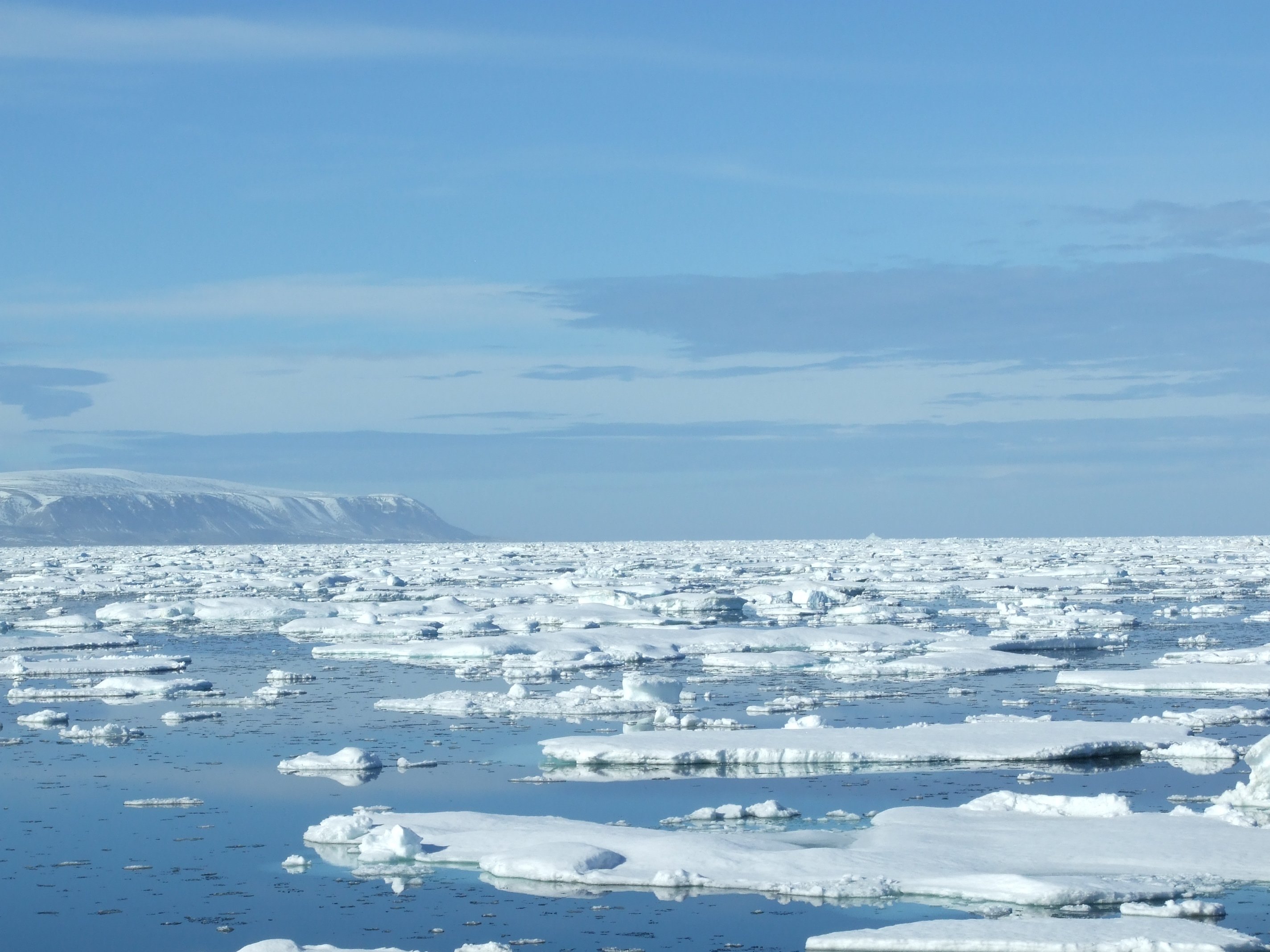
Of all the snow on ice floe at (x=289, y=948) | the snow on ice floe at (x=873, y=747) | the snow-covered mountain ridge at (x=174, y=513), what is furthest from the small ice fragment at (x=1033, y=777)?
the snow-covered mountain ridge at (x=174, y=513)

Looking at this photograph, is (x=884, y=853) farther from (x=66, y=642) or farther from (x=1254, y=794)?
(x=66, y=642)

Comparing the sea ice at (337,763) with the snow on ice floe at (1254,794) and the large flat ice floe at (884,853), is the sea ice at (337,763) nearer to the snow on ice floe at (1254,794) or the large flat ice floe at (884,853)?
the large flat ice floe at (884,853)

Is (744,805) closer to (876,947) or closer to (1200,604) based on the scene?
(876,947)

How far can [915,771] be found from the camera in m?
12.6

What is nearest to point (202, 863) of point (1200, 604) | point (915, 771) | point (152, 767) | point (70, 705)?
point (152, 767)

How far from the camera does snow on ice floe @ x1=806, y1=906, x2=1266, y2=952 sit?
7488 millimetres

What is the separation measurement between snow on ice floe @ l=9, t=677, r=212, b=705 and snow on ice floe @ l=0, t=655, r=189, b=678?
1667mm

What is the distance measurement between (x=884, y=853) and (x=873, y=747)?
12.5ft

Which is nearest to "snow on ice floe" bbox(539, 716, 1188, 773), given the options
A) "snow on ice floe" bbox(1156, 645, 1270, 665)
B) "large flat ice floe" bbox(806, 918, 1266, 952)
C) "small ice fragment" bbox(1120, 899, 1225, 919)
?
"small ice fragment" bbox(1120, 899, 1225, 919)

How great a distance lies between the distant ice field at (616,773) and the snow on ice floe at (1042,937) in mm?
66

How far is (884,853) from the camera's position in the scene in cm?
945

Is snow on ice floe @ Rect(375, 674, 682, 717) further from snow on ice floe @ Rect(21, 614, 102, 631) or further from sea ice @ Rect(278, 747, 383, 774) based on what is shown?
snow on ice floe @ Rect(21, 614, 102, 631)

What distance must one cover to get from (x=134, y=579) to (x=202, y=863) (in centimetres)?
3977

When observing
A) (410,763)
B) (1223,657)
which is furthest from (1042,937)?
(1223,657)
